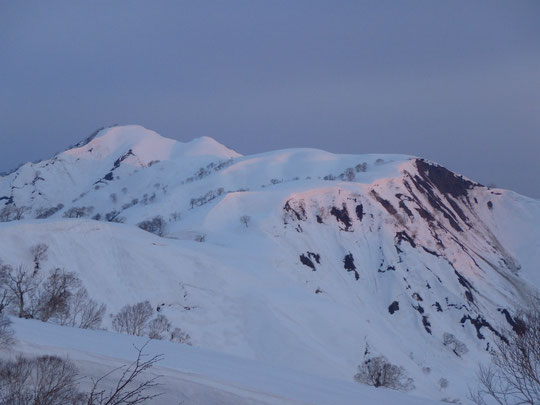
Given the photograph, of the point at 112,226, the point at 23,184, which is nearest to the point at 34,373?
the point at 112,226

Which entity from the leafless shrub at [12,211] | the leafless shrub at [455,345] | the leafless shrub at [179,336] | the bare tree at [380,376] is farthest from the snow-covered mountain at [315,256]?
the bare tree at [380,376]

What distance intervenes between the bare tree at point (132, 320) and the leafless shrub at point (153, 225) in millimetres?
36135

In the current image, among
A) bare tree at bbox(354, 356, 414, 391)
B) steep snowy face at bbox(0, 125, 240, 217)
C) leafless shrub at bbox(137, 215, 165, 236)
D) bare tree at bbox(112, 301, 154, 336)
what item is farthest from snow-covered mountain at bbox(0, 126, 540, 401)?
bare tree at bbox(112, 301, 154, 336)

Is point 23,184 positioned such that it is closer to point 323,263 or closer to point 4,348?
point 323,263

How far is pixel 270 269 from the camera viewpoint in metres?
47.7

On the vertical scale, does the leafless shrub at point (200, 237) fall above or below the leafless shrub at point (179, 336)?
below

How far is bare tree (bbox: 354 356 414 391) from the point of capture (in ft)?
94.8

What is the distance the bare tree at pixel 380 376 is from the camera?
28891 millimetres

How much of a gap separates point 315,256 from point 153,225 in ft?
89.3

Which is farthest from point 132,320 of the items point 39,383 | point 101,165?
point 101,165

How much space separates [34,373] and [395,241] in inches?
2369

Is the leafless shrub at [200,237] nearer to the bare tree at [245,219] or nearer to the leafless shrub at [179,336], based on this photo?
the bare tree at [245,219]

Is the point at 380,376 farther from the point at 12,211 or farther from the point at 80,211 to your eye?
the point at 12,211

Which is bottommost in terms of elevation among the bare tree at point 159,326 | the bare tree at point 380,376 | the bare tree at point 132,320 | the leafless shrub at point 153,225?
the leafless shrub at point 153,225
